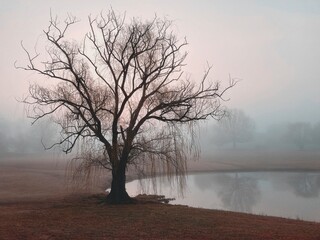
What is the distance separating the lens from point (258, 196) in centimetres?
2731

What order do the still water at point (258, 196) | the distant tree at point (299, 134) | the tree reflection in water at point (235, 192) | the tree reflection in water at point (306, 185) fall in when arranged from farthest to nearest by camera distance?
the distant tree at point (299, 134) < the tree reflection in water at point (306, 185) < the tree reflection in water at point (235, 192) < the still water at point (258, 196)

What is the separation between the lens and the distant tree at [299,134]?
11062cm

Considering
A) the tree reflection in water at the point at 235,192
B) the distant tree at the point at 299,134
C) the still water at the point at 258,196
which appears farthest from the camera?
the distant tree at the point at 299,134

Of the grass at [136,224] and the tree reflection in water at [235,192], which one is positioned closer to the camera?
the grass at [136,224]

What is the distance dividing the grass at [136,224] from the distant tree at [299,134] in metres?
101

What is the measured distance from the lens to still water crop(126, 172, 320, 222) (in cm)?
2203

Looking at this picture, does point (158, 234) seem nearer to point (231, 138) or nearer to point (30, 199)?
point (30, 199)

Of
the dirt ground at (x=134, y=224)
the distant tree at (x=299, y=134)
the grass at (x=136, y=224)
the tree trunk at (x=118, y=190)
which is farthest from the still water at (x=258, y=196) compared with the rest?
the distant tree at (x=299, y=134)

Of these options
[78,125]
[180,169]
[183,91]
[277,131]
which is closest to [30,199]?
[78,125]

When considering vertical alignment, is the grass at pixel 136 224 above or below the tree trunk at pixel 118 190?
below

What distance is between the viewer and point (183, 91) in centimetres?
1902

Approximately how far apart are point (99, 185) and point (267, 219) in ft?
64.5

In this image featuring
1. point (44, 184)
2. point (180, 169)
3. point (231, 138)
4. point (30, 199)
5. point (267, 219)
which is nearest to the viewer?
point (267, 219)

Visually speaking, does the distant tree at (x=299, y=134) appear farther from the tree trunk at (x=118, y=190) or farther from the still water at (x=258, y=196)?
the tree trunk at (x=118, y=190)
